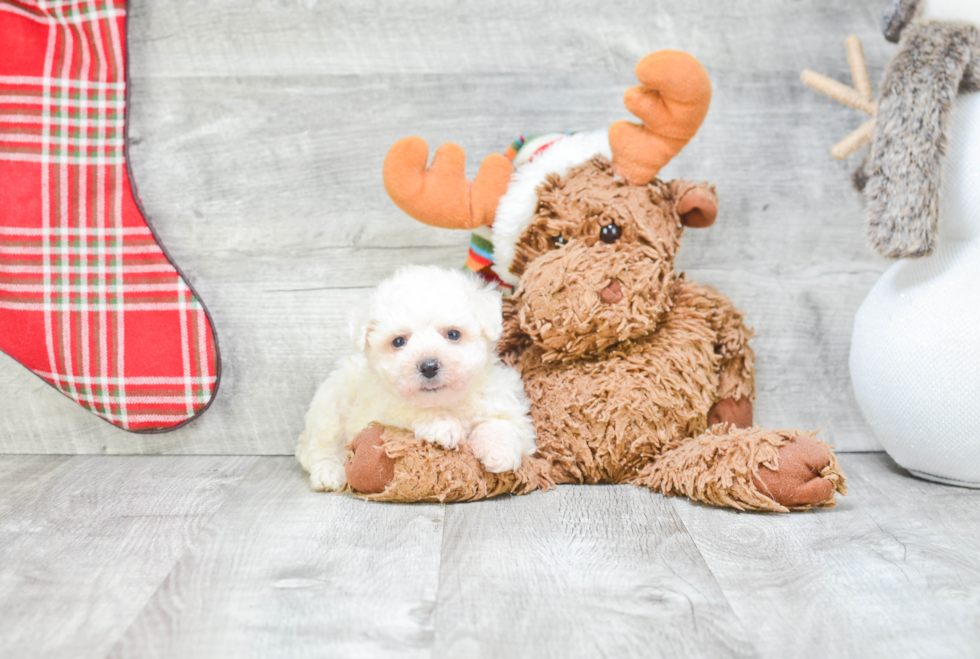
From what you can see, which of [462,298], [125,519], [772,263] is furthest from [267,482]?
[772,263]

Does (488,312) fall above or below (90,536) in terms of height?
above

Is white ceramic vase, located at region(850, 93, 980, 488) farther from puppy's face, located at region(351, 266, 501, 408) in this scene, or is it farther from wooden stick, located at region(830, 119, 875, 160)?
puppy's face, located at region(351, 266, 501, 408)

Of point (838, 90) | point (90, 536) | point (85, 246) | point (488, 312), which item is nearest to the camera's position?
point (90, 536)

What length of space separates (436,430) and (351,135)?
1.94 feet

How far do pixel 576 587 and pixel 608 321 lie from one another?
40cm

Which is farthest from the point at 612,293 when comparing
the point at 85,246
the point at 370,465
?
the point at 85,246

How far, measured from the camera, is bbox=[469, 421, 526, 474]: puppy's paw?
103cm

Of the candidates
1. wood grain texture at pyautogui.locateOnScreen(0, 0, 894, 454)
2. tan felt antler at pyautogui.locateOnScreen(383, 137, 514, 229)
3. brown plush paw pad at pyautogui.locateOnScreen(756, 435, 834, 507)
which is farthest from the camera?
wood grain texture at pyautogui.locateOnScreen(0, 0, 894, 454)

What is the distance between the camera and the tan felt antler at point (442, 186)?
108 cm

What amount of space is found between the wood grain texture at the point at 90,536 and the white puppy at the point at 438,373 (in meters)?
0.22

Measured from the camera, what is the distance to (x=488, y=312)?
104 cm

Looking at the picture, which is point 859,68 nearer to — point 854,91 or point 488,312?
point 854,91

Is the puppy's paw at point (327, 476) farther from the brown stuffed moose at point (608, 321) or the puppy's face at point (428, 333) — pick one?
the puppy's face at point (428, 333)

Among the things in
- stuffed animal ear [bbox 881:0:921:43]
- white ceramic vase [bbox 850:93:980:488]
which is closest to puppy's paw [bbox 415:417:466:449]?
white ceramic vase [bbox 850:93:980:488]
